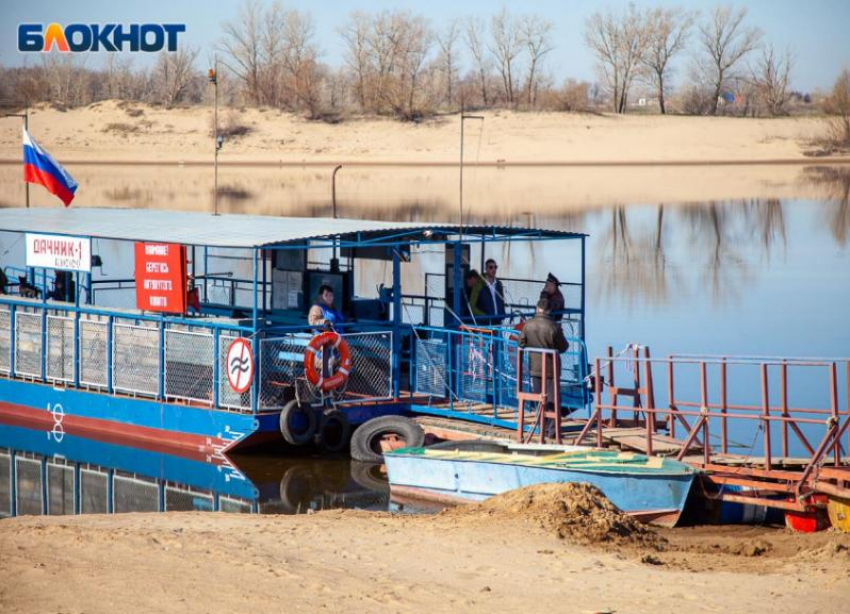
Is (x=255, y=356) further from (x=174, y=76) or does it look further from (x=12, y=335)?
(x=174, y=76)

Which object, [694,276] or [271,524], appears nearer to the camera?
[271,524]

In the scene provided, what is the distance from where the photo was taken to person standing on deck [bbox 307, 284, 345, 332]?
19.1 meters

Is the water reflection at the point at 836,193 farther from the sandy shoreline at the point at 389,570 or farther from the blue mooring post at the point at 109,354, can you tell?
the sandy shoreline at the point at 389,570

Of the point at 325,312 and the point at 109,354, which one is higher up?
the point at 325,312

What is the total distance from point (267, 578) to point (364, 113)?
8274cm

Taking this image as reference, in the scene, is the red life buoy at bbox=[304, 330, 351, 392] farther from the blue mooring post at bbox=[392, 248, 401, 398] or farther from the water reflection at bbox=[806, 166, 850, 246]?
the water reflection at bbox=[806, 166, 850, 246]

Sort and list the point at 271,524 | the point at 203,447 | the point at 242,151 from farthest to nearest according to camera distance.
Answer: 1. the point at 242,151
2. the point at 203,447
3. the point at 271,524

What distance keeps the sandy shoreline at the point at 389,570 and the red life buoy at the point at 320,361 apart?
14.6 ft

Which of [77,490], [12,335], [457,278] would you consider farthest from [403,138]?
[77,490]

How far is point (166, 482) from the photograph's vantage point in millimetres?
17953

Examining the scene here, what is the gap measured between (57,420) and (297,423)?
4252mm

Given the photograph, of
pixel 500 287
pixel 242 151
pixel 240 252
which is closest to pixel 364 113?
pixel 242 151

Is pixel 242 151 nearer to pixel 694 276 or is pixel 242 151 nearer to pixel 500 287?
pixel 694 276

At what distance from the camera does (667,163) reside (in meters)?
84.9
